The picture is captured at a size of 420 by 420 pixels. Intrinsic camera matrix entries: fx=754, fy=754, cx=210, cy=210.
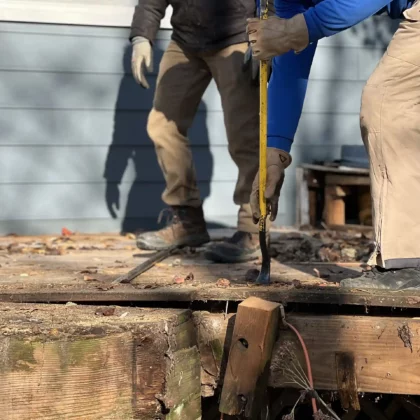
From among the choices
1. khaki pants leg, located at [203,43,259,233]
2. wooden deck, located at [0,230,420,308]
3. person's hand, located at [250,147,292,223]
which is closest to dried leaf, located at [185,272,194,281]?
wooden deck, located at [0,230,420,308]

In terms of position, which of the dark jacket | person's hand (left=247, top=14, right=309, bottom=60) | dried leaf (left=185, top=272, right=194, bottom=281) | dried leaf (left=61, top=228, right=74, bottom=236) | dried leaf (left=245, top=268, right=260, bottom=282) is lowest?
dried leaf (left=61, top=228, right=74, bottom=236)

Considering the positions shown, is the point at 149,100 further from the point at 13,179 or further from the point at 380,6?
the point at 380,6

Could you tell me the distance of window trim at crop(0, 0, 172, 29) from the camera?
16.3 feet

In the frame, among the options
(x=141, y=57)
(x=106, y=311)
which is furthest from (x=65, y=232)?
(x=106, y=311)

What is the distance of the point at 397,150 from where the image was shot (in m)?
2.46

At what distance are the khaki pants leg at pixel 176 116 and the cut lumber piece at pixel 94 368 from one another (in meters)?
1.99

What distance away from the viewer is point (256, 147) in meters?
3.87

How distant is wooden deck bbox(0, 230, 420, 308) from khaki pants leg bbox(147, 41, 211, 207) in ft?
1.44

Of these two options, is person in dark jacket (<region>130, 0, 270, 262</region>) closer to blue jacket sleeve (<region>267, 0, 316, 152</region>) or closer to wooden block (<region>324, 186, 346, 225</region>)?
blue jacket sleeve (<region>267, 0, 316, 152</region>)

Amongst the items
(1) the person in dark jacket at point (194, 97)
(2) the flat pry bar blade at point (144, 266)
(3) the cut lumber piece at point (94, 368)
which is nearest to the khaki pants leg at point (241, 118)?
(1) the person in dark jacket at point (194, 97)

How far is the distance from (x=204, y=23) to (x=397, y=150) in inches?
71.4

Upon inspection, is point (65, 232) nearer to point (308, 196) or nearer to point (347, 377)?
point (308, 196)

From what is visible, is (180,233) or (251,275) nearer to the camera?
(251,275)

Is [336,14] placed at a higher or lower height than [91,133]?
higher
